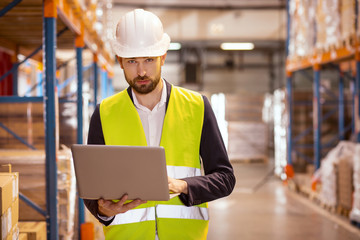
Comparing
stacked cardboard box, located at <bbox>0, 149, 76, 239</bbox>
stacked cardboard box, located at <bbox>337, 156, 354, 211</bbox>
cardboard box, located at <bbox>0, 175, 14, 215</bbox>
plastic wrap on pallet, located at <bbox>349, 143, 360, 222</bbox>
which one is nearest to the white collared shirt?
cardboard box, located at <bbox>0, 175, 14, 215</bbox>

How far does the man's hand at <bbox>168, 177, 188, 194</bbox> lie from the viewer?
1846 millimetres

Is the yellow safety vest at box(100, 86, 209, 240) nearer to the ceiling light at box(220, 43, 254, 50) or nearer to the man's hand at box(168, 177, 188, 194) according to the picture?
the man's hand at box(168, 177, 188, 194)

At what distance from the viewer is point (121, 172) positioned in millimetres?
1750

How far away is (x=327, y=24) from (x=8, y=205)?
6893 millimetres

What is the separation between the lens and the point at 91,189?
1818 millimetres

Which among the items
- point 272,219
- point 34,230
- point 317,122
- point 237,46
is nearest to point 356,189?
point 272,219

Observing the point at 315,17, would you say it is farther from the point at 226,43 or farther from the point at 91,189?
the point at 226,43

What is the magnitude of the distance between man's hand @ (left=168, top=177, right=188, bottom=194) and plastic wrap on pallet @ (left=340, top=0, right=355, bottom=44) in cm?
582

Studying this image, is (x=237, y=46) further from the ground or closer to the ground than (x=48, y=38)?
further from the ground

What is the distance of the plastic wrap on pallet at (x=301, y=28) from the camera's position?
8.65 meters

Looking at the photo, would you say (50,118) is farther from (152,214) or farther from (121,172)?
(121,172)

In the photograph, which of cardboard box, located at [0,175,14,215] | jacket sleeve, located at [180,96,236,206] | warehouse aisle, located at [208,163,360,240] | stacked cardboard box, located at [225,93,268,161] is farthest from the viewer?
stacked cardboard box, located at [225,93,268,161]

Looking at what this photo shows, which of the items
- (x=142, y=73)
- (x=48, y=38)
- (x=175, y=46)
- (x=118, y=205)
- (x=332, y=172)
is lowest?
(x=332, y=172)

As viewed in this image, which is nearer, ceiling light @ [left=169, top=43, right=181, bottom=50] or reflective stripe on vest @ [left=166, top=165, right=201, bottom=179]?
reflective stripe on vest @ [left=166, top=165, right=201, bottom=179]
